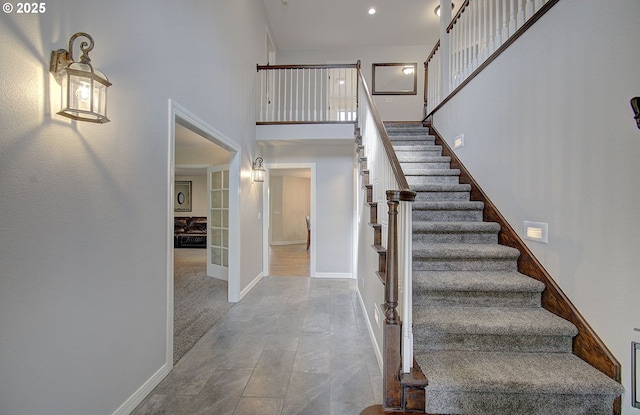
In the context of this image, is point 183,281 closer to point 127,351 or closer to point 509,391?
point 127,351

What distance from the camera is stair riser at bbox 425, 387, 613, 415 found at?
1.42 m

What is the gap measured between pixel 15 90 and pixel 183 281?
402 centimetres

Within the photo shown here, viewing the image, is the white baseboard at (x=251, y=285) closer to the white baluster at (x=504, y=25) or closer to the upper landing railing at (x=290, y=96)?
the upper landing railing at (x=290, y=96)

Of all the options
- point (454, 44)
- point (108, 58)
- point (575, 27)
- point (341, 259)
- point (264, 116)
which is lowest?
point (341, 259)

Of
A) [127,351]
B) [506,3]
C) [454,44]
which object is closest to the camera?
[127,351]

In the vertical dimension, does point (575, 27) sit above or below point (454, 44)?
below

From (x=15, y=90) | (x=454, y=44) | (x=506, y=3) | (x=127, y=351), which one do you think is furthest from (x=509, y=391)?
(x=454, y=44)

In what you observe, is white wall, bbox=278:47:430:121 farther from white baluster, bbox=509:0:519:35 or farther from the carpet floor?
the carpet floor

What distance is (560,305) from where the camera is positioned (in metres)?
1.81

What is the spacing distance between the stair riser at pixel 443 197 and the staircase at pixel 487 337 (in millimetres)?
513

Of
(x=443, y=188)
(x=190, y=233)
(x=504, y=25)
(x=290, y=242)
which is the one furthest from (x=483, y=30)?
(x=190, y=233)

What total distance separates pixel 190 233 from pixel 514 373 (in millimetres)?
8317

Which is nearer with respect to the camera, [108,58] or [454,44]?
[108,58]

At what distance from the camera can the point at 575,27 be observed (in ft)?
5.80
